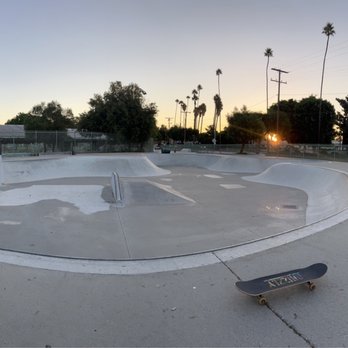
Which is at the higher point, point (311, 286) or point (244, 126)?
point (244, 126)

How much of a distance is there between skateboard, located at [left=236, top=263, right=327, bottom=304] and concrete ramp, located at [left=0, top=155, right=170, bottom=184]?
61.2 feet

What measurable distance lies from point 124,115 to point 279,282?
4150 centimetres

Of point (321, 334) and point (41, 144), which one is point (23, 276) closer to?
point (321, 334)

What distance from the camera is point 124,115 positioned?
43.8m

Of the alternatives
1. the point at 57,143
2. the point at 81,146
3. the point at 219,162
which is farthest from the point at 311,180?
the point at 81,146

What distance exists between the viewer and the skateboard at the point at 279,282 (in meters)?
3.80

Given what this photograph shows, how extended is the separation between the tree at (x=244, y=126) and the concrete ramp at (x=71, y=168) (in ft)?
72.4

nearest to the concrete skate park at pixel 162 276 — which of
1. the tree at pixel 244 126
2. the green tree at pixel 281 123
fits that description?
the tree at pixel 244 126

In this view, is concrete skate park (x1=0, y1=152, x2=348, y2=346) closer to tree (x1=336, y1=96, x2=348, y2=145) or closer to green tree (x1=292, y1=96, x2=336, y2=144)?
tree (x1=336, y1=96, x2=348, y2=145)

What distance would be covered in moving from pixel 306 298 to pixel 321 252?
1.67 metres

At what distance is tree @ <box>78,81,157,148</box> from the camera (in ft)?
144

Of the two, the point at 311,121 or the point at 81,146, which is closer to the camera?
the point at 81,146

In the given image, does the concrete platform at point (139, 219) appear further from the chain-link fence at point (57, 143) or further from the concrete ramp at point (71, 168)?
the chain-link fence at point (57, 143)

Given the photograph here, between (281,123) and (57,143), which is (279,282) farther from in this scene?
(281,123)
